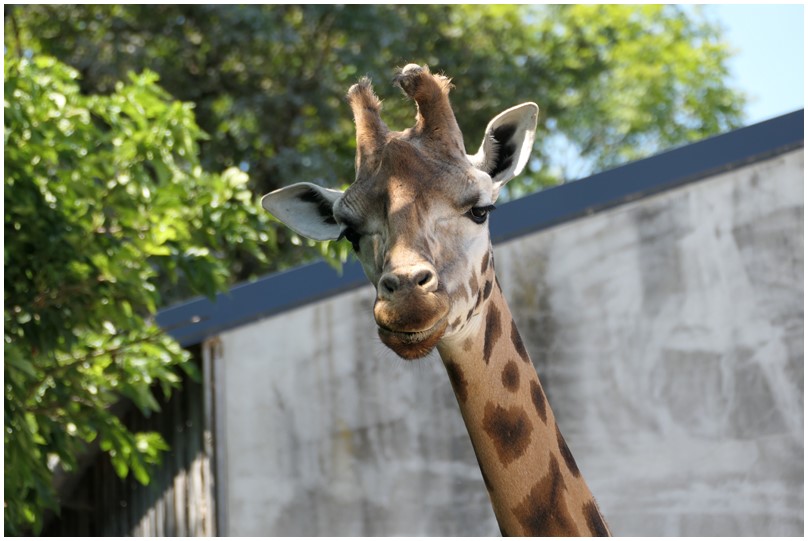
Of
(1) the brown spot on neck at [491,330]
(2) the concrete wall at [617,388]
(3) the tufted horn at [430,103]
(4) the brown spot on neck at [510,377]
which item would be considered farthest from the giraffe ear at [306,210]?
(2) the concrete wall at [617,388]

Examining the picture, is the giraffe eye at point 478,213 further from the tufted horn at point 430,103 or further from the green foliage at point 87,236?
the green foliage at point 87,236

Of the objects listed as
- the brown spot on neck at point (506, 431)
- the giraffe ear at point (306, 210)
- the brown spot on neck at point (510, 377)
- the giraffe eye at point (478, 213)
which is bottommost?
the brown spot on neck at point (506, 431)

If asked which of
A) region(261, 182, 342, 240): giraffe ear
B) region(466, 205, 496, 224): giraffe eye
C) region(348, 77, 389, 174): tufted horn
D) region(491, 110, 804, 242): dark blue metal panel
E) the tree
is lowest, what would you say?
the tree

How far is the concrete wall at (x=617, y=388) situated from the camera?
991cm

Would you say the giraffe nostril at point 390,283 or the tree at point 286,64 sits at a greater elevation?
the giraffe nostril at point 390,283

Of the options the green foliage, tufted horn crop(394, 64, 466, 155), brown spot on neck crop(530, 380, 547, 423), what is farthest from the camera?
the green foliage

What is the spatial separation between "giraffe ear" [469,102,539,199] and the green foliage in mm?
3124

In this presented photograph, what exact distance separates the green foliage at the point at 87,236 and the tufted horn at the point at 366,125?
3.03 meters

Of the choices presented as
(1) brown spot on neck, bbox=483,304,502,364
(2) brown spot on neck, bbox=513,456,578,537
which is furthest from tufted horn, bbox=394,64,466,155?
(2) brown spot on neck, bbox=513,456,578,537

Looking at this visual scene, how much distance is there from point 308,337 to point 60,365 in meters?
2.53

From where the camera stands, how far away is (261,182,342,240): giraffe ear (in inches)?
223

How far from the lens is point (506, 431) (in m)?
5.13

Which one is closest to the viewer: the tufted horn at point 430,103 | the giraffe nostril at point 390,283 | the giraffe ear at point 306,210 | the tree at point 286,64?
the giraffe nostril at point 390,283

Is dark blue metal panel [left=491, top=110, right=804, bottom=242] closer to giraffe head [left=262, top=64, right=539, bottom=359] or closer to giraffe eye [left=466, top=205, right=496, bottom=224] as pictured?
giraffe head [left=262, top=64, right=539, bottom=359]
